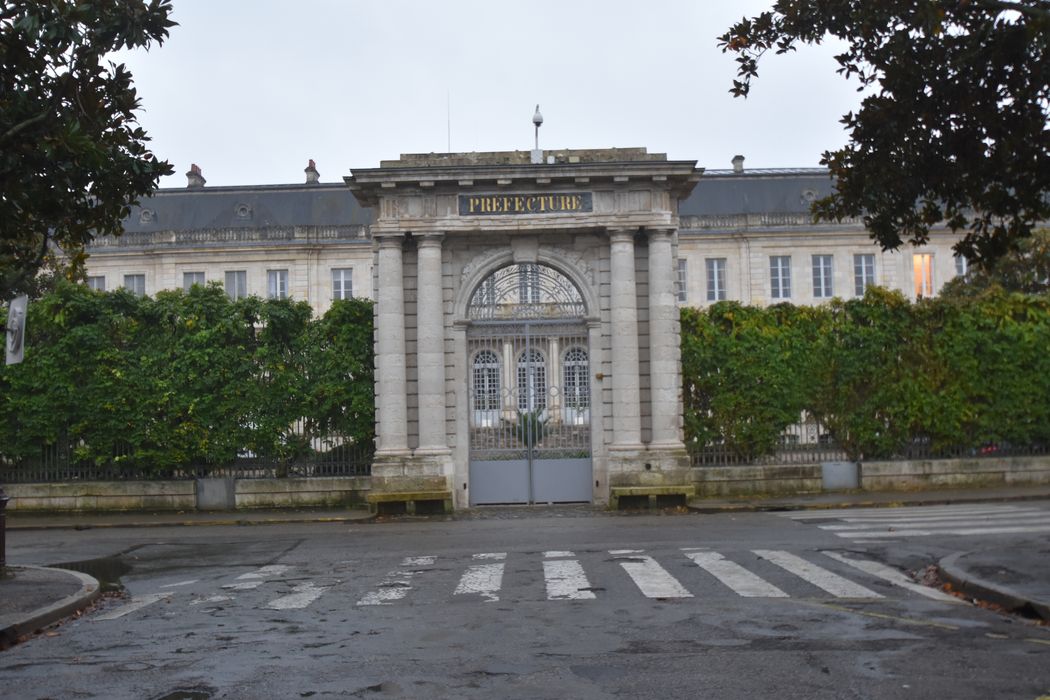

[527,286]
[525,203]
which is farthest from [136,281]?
[525,203]

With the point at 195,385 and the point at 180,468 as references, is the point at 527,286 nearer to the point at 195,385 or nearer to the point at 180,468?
the point at 195,385

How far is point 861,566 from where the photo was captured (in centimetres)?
1371

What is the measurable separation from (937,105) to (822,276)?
49.9m

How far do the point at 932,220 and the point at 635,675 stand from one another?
7.96 m

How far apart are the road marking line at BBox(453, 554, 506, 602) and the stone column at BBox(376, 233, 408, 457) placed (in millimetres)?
9383

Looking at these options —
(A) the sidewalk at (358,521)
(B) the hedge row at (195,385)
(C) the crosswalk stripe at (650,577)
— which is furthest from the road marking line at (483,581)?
(B) the hedge row at (195,385)

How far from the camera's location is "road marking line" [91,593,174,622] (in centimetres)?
1141

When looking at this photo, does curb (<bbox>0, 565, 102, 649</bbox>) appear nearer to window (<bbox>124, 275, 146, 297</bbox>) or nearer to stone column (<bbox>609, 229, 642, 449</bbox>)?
stone column (<bbox>609, 229, 642, 449</bbox>)

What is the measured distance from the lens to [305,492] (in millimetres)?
24875

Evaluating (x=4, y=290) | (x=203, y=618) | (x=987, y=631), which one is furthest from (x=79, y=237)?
(x=987, y=631)

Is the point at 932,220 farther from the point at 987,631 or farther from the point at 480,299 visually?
the point at 480,299

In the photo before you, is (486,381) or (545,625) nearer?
(545,625)

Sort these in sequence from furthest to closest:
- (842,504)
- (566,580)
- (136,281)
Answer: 1. (136,281)
2. (842,504)
3. (566,580)

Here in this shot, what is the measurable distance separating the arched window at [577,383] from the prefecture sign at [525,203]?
282 cm
